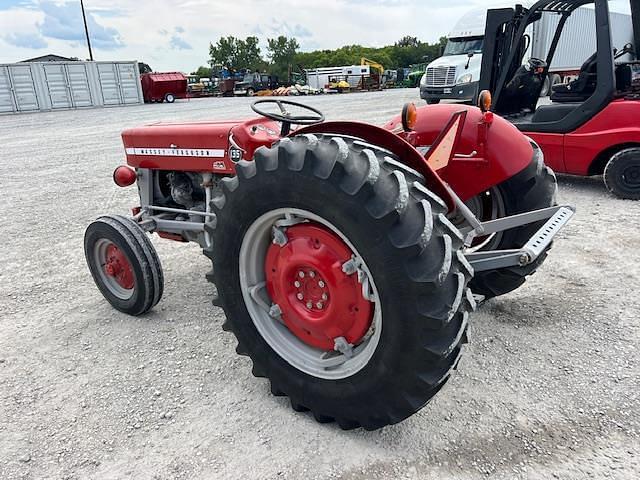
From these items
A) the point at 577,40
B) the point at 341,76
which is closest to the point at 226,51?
the point at 341,76

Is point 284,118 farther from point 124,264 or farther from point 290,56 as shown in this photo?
point 290,56

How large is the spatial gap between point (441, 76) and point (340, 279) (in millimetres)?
13163

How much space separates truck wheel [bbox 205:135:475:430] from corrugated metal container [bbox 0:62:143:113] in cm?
2705

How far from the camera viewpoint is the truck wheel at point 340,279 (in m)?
1.66

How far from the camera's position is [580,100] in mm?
5824

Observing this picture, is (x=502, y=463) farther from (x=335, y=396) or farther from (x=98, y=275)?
(x=98, y=275)

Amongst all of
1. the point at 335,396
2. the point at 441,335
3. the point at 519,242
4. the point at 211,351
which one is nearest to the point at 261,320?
the point at 335,396

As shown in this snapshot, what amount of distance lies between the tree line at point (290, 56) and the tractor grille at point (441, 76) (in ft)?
169

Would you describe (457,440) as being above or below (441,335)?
below

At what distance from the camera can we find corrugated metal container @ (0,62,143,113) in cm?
2370

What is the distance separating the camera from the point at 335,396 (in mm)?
1995

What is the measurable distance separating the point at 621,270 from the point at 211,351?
3.02 meters

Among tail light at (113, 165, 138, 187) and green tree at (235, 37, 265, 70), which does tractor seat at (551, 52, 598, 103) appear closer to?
tail light at (113, 165, 138, 187)

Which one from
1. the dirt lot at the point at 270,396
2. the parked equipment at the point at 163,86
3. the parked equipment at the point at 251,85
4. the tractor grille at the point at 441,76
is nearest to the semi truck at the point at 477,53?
the tractor grille at the point at 441,76
